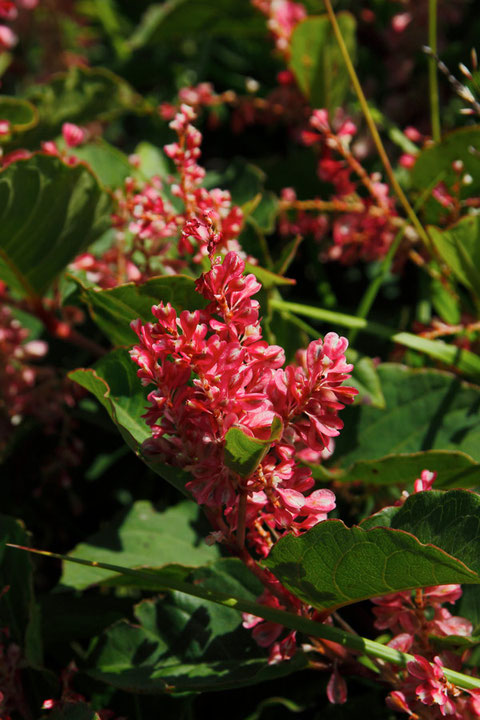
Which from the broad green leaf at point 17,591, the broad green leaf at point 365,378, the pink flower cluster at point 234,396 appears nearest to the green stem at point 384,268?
the broad green leaf at point 365,378

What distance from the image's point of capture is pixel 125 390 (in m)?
0.76

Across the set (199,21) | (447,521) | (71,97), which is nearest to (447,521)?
(447,521)

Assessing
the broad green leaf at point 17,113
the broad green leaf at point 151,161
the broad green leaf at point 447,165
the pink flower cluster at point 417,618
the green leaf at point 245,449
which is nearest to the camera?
the green leaf at point 245,449

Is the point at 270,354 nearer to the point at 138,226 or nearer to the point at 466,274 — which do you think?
the point at 138,226

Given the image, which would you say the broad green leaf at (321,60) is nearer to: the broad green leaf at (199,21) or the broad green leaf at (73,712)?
the broad green leaf at (199,21)

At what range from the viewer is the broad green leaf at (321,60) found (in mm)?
1182

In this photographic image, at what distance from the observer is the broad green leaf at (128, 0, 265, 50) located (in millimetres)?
1474

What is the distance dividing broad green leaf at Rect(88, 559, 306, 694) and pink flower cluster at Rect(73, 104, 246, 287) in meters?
0.38

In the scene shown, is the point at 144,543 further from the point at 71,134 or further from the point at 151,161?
the point at 151,161

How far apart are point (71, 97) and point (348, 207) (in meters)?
0.64

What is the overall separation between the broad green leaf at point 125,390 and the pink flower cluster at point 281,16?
0.78 m

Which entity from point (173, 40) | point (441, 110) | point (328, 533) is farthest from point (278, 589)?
point (173, 40)

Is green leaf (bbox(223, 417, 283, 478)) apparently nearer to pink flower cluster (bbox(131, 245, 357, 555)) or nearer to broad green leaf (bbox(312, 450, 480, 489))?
pink flower cluster (bbox(131, 245, 357, 555))

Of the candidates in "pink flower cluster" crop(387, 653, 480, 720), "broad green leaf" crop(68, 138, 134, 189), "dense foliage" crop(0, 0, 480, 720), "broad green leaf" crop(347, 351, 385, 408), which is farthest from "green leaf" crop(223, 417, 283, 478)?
"broad green leaf" crop(68, 138, 134, 189)
